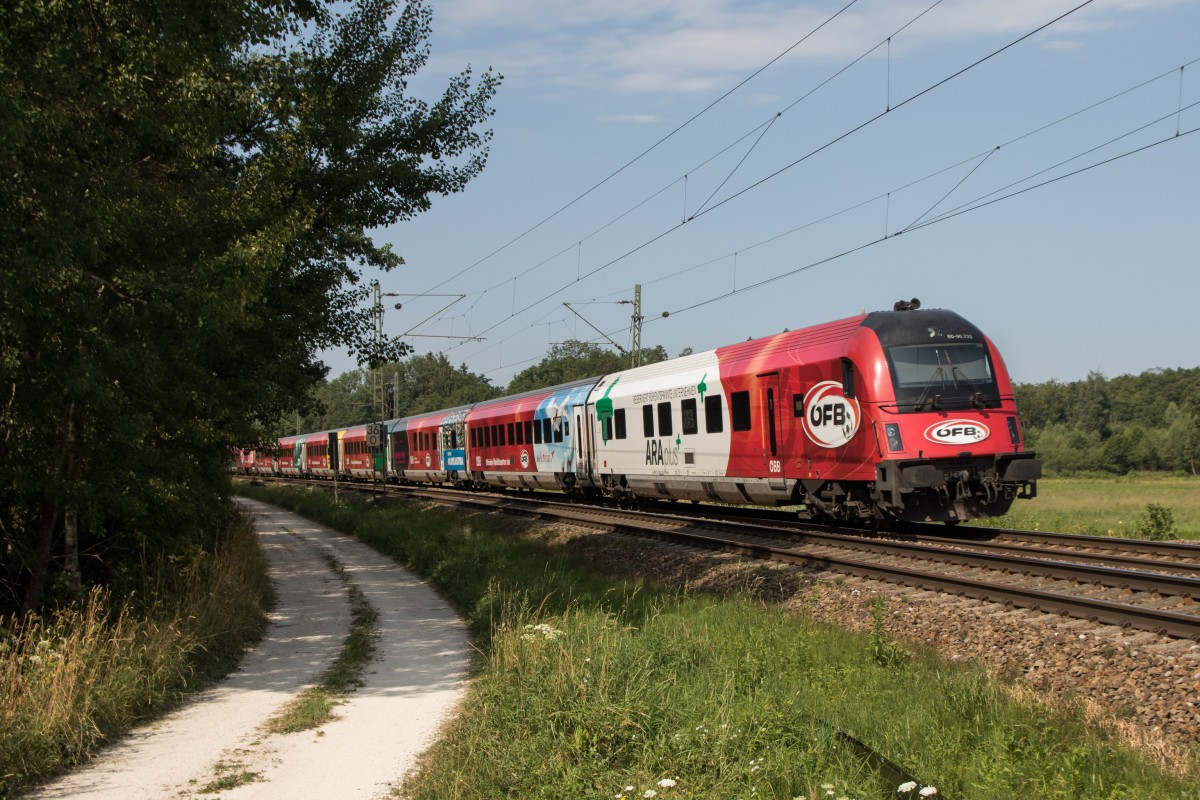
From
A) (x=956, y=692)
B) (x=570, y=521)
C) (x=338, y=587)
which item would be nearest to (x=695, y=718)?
(x=956, y=692)

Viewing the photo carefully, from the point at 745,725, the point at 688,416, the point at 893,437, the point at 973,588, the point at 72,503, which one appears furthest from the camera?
the point at 688,416

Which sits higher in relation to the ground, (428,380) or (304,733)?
(428,380)

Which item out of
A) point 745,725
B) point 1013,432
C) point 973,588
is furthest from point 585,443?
point 745,725

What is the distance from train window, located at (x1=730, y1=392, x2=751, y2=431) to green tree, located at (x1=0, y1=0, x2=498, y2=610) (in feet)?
27.9

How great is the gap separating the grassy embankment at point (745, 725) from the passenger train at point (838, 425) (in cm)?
603

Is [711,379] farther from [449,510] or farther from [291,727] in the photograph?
[291,727]

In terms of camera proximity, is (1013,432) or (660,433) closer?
(1013,432)

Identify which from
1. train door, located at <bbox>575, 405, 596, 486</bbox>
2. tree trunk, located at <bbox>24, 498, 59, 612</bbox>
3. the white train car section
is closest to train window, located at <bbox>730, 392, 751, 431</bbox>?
the white train car section

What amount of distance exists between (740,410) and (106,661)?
13.1m

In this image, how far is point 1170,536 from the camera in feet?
56.5

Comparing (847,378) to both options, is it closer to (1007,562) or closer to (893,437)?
(893,437)

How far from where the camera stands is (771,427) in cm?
1880

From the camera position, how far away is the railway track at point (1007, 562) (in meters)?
10.0

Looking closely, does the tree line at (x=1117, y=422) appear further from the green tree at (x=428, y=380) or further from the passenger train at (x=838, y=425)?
the green tree at (x=428, y=380)
